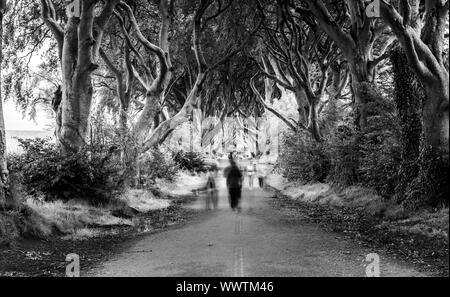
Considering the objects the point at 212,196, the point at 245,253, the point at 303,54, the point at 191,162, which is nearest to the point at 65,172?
the point at 245,253

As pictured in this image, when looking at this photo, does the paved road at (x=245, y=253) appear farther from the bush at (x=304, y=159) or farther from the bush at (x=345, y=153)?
the bush at (x=304, y=159)

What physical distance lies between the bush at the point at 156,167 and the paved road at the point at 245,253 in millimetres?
7604

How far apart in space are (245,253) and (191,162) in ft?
83.7

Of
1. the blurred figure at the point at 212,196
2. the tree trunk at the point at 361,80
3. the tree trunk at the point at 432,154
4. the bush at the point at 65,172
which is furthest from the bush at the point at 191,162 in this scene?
the tree trunk at the point at 432,154

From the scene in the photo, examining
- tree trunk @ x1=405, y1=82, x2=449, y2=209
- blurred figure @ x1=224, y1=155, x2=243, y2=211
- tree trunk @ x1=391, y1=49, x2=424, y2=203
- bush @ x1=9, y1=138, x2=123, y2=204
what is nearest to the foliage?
tree trunk @ x1=391, y1=49, x2=424, y2=203

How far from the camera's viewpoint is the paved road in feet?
21.5

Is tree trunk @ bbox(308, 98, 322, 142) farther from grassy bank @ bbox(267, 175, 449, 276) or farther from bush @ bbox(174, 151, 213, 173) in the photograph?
bush @ bbox(174, 151, 213, 173)

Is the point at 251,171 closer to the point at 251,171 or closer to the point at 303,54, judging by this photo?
the point at 251,171

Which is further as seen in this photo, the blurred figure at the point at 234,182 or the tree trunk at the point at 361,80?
the tree trunk at the point at 361,80

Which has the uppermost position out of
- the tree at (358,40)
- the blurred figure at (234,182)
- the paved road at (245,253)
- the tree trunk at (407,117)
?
the tree at (358,40)

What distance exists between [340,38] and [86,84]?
8.48 metres

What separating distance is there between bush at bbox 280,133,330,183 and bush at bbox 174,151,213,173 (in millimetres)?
10737

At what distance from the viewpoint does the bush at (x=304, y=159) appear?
19391 mm

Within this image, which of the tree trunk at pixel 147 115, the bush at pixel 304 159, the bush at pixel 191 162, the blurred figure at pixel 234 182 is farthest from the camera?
the bush at pixel 191 162
